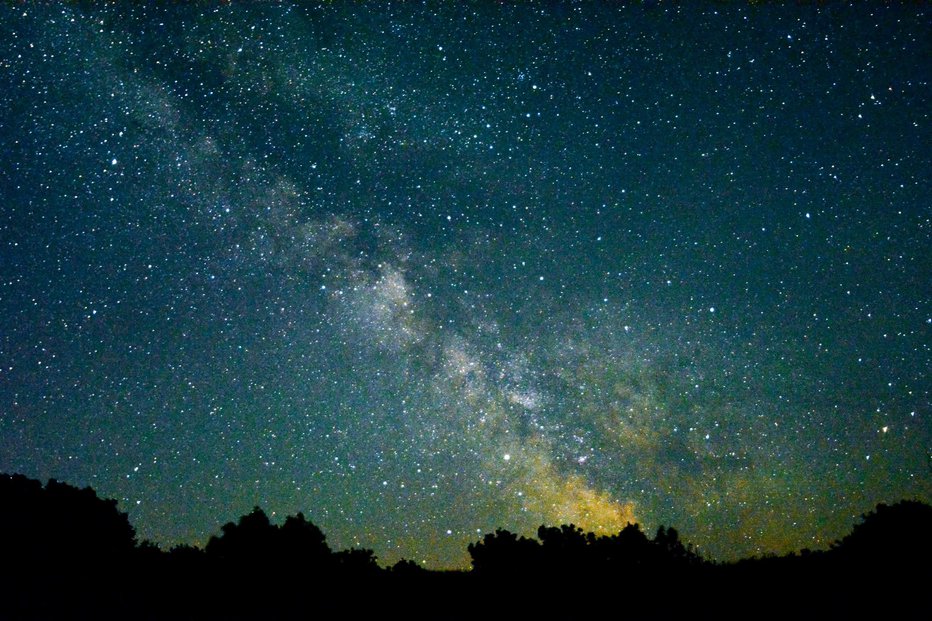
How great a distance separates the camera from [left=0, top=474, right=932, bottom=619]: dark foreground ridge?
1229 centimetres

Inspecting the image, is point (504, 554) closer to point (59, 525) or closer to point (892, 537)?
point (892, 537)

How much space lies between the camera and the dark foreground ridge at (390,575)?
12.3 m

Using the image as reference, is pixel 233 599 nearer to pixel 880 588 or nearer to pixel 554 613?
pixel 554 613

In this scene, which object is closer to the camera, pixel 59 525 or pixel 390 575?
pixel 390 575

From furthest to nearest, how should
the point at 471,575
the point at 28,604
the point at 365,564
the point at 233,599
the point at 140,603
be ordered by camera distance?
the point at 365,564 → the point at 471,575 → the point at 233,599 → the point at 140,603 → the point at 28,604

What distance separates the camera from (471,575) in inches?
607

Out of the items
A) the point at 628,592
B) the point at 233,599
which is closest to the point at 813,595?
the point at 628,592

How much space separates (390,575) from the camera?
15695mm

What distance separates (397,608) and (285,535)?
17.0 ft

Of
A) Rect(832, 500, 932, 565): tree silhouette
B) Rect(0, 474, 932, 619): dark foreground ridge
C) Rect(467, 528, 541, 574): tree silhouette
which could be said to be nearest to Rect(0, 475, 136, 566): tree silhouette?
Rect(0, 474, 932, 619): dark foreground ridge

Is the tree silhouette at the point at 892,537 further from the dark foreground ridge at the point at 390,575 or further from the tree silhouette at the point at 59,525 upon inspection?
the tree silhouette at the point at 59,525

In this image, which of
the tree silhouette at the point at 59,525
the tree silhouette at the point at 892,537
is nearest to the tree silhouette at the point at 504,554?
the tree silhouette at the point at 892,537

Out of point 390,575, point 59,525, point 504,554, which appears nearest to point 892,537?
point 504,554

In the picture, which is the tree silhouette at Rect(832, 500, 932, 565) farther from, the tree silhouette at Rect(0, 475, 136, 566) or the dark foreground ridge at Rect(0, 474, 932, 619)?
the tree silhouette at Rect(0, 475, 136, 566)
